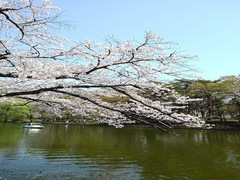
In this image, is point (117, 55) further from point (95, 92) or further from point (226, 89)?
point (226, 89)

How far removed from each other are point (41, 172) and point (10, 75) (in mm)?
3630

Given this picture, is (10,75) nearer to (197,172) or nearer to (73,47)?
(73,47)

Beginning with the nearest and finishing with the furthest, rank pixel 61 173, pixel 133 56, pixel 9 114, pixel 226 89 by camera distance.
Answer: pixel 133 56 < pixel 61 173 < pixel 226 89 < pixel 9 114

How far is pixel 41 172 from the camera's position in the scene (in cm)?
599

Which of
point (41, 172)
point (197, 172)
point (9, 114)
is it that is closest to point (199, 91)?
point (197, 172)

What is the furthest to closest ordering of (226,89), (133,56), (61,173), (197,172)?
(226,89) < (197,172) < (61,173) < (133,56)

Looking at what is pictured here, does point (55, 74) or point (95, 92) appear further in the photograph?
point (95, 92)

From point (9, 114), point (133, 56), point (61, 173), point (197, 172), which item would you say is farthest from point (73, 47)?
point (9, 114)

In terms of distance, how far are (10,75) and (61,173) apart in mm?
3682

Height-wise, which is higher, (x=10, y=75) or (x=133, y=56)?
(x=133, y=56)

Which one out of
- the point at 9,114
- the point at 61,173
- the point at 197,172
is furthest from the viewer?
the point at 9,114

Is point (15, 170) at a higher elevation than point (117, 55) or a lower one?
lower

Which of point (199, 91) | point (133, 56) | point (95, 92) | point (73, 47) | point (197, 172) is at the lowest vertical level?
point (197, 172)

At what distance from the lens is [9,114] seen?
127 feet
